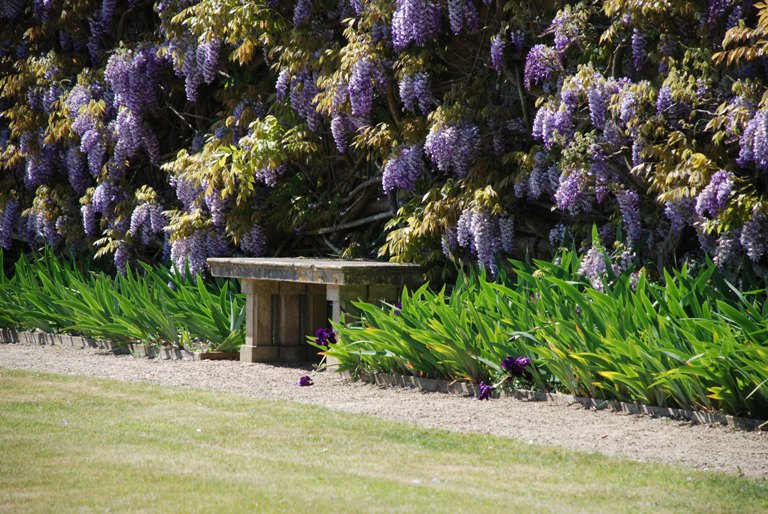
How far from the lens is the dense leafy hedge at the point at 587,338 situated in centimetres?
518

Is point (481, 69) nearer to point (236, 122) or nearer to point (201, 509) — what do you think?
point (236, 122)

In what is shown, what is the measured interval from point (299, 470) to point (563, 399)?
6.60 ft

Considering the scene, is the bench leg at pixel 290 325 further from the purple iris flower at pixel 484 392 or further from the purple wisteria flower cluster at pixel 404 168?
the purple iris flower at pixel 484 392

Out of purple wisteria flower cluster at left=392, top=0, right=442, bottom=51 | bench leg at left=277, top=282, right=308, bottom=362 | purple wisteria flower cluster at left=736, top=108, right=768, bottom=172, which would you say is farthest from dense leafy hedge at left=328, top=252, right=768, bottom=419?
purple wisteria flower cluster at left=392, top=0, right=442, bottom=51

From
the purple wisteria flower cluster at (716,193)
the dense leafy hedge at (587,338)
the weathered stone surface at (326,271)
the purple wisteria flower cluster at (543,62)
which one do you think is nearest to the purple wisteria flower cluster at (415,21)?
the purple wisteria flower cluster at (543,62)

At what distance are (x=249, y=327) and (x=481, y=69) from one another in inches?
91.2

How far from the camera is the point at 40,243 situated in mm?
11266

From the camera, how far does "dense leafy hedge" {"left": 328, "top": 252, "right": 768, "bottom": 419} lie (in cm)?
518

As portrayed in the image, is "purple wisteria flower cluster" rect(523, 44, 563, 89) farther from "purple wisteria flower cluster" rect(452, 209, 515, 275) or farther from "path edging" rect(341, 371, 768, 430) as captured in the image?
"path edging" rect(341, 371, 768, 430)

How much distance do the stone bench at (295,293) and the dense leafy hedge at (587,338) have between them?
11.8 inches

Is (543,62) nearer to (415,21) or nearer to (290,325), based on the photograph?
(415,21)

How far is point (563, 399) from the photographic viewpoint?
583cm

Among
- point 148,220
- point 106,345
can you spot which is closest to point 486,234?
point 106,345

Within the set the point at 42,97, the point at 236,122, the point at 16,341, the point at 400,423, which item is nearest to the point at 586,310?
the point at 400,423
